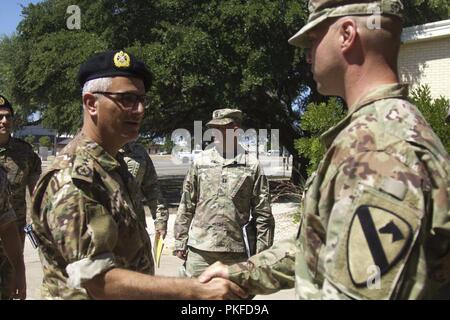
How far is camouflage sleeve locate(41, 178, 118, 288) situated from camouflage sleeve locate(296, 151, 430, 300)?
2.89 ft

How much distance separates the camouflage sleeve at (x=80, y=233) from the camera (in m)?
1.94

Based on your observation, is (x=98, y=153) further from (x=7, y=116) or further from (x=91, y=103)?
(x=7, y=116)

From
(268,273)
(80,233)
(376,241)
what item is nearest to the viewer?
(376,241)

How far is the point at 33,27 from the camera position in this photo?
19219 millimetres

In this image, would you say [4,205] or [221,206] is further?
[221,206]

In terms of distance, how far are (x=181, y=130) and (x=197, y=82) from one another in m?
6.11

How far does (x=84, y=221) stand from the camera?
6.41 feet

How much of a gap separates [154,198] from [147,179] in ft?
0.73

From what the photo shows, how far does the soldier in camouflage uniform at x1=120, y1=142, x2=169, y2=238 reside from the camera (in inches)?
204

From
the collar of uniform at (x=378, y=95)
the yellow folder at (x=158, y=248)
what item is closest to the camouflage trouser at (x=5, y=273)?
the yellow folder at (x=158, y=248)

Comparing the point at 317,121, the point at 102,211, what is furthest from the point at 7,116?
the point at 317,121

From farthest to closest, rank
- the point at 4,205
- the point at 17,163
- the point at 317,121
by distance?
the point at 317,121
the point at 17,163
the point at 4,205
